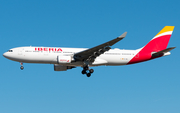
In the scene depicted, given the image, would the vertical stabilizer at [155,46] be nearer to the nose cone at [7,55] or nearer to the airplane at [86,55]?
the airplane at [86,55]

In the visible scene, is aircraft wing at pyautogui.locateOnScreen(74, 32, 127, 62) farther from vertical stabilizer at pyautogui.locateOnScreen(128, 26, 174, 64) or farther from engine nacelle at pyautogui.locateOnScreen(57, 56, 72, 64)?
vertical stabilizer at pyautogui.locateOnScreen(128, 26, 174, 64)

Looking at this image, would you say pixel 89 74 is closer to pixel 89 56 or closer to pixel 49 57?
pixel 89 56

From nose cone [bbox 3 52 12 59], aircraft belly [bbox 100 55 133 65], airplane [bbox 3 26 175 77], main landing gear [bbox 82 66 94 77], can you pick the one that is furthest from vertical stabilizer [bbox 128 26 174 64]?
nose cone [bbox 3 52 12 59]

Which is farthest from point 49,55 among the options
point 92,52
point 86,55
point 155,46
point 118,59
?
point 155,46

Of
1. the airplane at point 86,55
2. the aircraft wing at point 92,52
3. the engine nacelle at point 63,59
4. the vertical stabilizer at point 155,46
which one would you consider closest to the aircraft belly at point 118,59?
the airplane at point 86,55

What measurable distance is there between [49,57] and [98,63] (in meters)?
7.05

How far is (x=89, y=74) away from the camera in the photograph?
44156 millimetres

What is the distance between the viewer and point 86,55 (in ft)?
134

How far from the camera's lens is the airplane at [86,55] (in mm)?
40656

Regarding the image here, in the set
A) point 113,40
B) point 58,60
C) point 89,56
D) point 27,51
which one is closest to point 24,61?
point 27,51

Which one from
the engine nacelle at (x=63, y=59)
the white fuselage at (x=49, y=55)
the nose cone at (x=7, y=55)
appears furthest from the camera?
the nose cone at (x=7, y=55)

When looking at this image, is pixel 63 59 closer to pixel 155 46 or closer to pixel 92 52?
pixel 92 52

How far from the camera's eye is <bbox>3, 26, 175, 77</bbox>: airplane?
133ft

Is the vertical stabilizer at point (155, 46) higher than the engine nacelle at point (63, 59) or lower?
higher
